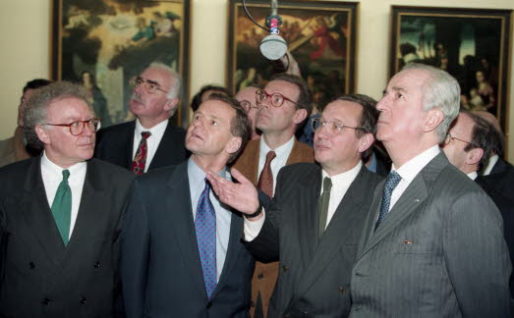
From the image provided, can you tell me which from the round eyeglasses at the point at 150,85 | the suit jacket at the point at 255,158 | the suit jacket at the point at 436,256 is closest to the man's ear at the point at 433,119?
the suit jacket at the point at 436,256

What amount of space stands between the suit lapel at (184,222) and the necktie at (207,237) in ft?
0.21

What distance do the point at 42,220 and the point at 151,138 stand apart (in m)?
1.66

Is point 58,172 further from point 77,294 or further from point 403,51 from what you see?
point 403,51

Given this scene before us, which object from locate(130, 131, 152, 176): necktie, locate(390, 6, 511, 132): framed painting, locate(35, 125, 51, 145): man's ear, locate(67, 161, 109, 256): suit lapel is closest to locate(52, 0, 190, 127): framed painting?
locate(130, 131, 152, 176): necktie

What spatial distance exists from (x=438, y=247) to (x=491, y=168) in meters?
2.36

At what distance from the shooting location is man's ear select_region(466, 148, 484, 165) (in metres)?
3.66

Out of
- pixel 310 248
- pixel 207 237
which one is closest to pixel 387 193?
pixel 310 248

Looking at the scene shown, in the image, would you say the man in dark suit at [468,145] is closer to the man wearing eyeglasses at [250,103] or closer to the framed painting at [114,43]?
the man wearing eyeglasses at [250,103]

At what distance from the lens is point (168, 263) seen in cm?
287

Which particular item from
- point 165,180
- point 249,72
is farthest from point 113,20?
point 165,180

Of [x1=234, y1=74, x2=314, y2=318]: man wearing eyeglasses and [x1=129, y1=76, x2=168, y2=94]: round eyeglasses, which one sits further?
[x1=129, y1=76, x2=168, y2=94]: round eyeglasses

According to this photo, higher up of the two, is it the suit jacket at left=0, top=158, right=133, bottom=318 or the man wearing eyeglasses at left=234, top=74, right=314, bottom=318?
the man wearing eyeglasses at left=234, top=74, right=314, bottom=318

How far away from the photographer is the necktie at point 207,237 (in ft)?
9.58

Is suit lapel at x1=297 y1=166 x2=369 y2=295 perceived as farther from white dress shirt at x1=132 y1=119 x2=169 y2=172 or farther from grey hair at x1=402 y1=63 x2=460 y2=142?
white dress shirt at x1=132 y1=119 x2=169 y2=172
